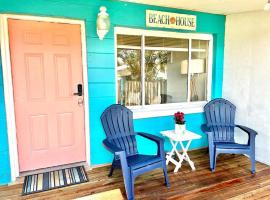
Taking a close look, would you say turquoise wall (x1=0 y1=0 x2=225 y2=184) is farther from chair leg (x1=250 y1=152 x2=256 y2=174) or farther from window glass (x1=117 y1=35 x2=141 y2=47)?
chair leg (x1=250 y1=152 x2=256 y2=174)

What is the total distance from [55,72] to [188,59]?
82.3 inches

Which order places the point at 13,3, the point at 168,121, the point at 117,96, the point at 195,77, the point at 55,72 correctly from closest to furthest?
1. the point at 13,3
2. the point at 55,72
3. the point at 117,96
4. the point at 168,121
5. the point at 195,77

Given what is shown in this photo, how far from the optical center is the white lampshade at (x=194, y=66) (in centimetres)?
366

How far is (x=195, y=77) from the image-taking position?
3777 mm

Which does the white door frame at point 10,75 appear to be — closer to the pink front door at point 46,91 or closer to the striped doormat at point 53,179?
the pink front door at point 46,91

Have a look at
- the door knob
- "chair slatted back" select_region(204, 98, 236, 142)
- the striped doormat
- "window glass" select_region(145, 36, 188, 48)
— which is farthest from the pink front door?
"chair slatted back" select_region(204, 98, 236, 142)

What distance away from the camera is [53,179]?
2705 millimetres

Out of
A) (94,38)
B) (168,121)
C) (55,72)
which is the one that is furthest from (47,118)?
(168,121)

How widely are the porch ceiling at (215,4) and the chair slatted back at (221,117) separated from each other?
1389 mm

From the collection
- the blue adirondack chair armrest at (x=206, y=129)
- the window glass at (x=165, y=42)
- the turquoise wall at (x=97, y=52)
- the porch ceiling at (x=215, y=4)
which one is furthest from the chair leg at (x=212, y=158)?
the porch ceiling at (x=215, y=4)

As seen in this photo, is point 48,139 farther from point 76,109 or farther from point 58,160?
point 76,109

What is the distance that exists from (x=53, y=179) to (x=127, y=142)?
101 centimetres

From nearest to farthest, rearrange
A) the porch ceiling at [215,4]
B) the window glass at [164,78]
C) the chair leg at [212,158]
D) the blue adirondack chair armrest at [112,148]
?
the blue adirondack chair armrest at [112,148] → the porch ceiling at [215,4] → the chair leg at [212,158] → the window glass at [164,78]

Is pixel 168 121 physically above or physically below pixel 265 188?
above
